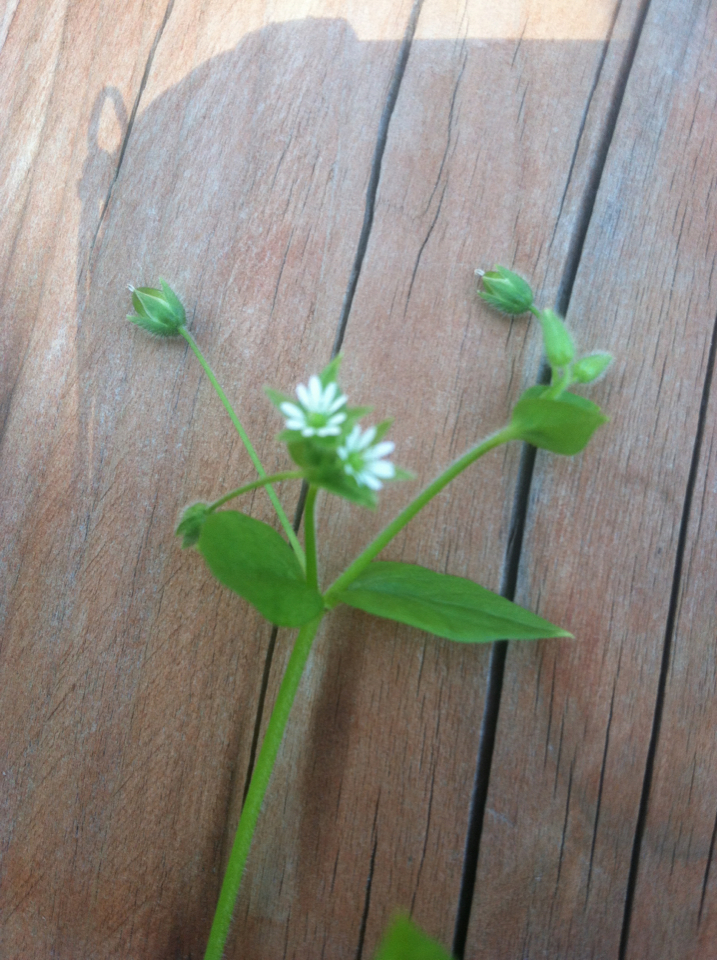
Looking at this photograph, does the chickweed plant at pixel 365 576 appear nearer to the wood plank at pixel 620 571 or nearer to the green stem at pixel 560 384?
the green stem at pixel 560 384

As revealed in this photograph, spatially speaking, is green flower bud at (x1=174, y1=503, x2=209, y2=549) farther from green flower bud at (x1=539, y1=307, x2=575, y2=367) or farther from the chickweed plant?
green flower bud at (x1=539, y1=307, x2=575, y2=367)

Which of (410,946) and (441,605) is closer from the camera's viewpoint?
(410,946)

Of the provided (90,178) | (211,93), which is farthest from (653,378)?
(90,178)

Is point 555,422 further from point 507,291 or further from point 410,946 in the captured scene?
point 410,946

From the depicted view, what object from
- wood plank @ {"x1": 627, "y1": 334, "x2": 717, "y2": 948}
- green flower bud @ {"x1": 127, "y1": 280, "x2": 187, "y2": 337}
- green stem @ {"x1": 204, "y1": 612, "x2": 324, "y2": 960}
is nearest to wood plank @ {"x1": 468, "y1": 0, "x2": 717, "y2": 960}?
wood plank @ {"x1": 627, "y1": 334, "x2": 717, "y2": 948}

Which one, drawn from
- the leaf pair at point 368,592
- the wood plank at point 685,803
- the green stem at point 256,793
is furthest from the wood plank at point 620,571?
the green stem at point 256,793

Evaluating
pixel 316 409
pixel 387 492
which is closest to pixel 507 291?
pixel 387 492

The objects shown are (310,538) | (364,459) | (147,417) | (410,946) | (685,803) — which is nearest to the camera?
(410,946)
